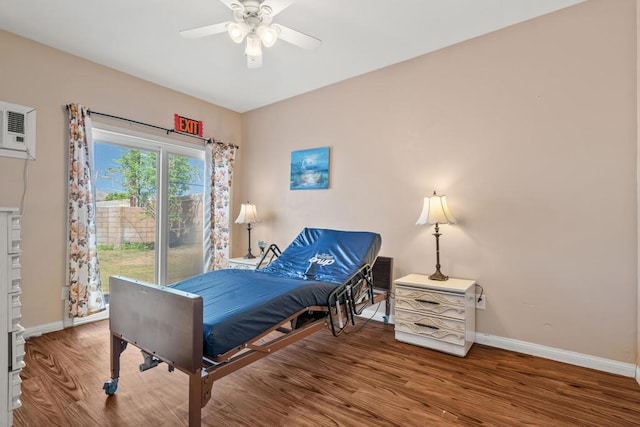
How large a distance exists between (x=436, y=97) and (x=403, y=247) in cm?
156

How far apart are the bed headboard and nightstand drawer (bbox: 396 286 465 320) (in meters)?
0.43

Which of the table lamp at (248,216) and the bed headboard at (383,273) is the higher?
the table lamp at (248,216)

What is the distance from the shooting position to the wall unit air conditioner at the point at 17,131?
256 centimetres

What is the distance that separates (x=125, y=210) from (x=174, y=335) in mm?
2629

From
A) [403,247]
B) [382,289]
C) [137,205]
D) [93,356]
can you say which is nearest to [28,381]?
[93,356]

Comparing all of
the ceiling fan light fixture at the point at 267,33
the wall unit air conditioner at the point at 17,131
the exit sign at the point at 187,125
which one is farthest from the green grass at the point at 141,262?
the ceiling fan light fixture at the point at 267,33

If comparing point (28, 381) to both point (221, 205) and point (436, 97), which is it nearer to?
point (221, 205)

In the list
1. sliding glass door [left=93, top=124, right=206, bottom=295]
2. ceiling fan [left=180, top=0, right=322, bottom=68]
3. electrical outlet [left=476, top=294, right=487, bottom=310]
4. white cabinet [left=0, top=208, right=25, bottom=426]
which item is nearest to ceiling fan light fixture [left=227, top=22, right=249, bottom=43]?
ceiling fan [left=180, top=0, right=322, bottom=68]

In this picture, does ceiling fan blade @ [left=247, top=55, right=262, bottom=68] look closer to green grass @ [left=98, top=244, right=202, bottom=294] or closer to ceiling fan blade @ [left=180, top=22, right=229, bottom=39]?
ceiling fan blade @ [left=180, top=22, right=229, bottom=39]

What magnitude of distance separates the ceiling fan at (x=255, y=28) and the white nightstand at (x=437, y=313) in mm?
2193

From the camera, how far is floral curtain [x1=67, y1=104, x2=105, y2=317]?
9.87 feet

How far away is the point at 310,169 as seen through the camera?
396 centimetres

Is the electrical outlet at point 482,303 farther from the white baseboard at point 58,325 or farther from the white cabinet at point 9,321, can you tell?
the white baseboard at point 58,325

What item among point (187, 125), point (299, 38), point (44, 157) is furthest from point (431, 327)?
point (44, 157)
